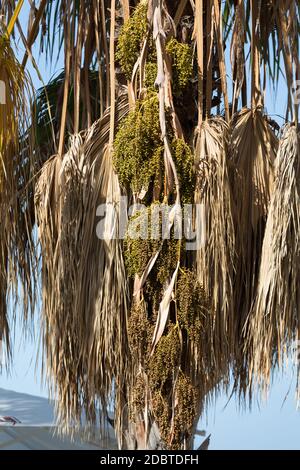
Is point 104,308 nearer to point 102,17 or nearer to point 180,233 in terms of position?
point 180,233

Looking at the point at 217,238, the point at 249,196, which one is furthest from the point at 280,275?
the point at 249,196

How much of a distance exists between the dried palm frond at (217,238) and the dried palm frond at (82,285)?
0.51 meters

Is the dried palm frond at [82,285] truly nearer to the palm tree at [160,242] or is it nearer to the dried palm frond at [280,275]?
the palm tree at [160,242]

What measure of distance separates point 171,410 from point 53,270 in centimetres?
114

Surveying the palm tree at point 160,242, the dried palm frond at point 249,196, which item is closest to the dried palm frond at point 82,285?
the palm tree at point 160,242

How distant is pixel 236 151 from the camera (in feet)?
20.7

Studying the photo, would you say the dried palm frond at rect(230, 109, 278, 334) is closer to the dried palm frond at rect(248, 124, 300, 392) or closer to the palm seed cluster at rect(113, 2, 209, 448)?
the dried palm frond at rect(248, 124, 300, 392)

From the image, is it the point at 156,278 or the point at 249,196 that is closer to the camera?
the point at 156,278

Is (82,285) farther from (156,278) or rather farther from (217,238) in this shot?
(217,238)

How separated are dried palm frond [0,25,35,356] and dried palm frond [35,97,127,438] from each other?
222 millimetres

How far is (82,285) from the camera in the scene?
5.95m

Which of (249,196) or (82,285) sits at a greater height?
(249,196)

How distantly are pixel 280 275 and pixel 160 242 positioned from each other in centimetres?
78

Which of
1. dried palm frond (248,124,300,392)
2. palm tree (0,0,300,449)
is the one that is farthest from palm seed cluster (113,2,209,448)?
dried palm frond (248,124,300,392)
